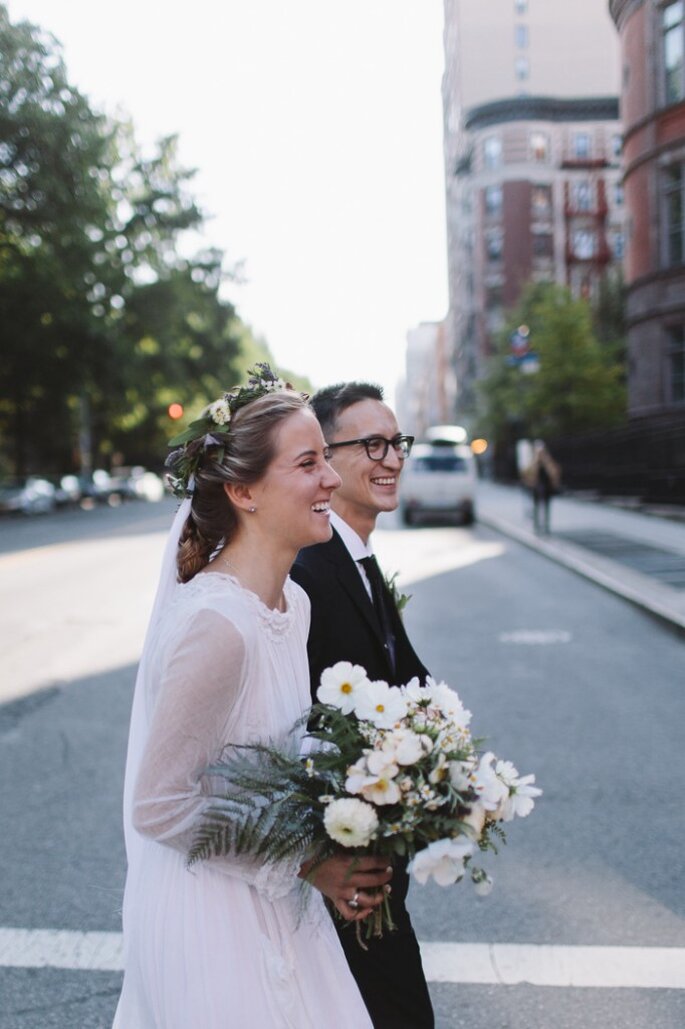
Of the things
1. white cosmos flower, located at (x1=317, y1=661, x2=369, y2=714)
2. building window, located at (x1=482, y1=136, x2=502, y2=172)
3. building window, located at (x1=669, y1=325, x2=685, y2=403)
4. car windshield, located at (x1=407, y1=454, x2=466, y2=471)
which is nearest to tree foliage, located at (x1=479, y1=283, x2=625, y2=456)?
building window, located at (x1=669, y1=325, x2=685, y2=403)

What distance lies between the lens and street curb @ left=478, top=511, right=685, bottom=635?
11.6m

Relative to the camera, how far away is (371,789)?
2.00 m

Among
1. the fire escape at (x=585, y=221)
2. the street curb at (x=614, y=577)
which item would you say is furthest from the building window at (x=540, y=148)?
the street curb at (x=614, y=577)

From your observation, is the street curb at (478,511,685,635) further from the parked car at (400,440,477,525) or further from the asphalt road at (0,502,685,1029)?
the parked car at (400,440,477,525)

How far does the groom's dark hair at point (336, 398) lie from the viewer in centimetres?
341

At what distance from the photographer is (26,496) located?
1770 inches

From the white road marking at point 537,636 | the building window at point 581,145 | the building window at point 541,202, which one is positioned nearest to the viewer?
the white road marking at point 537,636

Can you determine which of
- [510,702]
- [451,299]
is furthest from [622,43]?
[451,299]

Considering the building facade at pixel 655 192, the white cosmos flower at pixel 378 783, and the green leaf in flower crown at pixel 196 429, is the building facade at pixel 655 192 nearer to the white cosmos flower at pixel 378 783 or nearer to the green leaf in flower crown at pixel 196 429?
the green leaf in flower crown at pixel 196 429

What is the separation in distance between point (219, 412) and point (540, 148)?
259ft

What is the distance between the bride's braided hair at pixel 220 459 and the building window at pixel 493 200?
7899 centimetres

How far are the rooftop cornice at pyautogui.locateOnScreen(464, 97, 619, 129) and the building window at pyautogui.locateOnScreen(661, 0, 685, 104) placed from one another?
45720 millimetres

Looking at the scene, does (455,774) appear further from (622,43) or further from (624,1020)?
(622,43)

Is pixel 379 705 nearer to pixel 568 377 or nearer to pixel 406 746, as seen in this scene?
pixel 406 746
